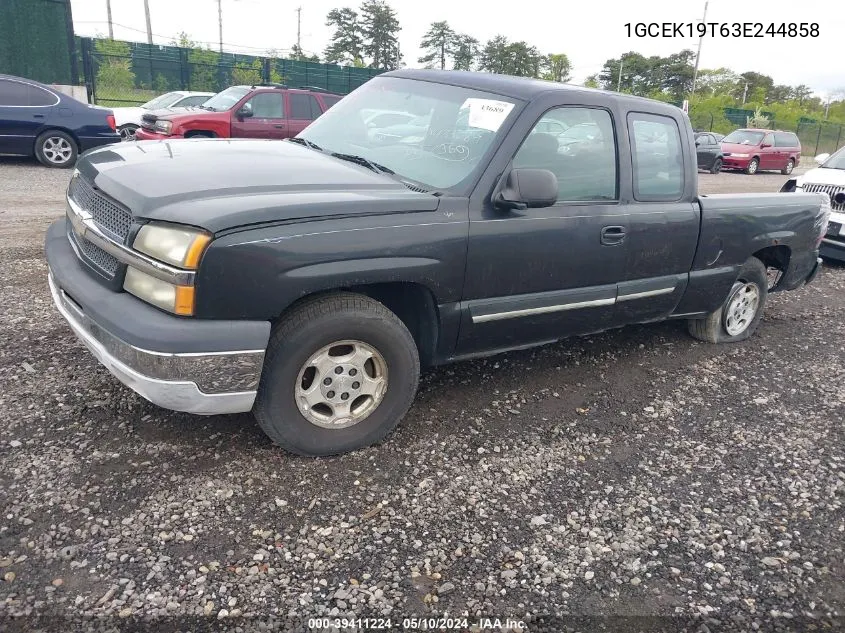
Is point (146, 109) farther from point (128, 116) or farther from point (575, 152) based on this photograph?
point (575, 152)

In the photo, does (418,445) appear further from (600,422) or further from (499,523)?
(600,422)

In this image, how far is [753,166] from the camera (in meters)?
22.7

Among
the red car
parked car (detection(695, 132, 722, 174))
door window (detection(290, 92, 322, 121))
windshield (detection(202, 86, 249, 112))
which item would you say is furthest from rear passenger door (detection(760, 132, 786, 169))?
windshield (detection(202, 86, 249, 112))

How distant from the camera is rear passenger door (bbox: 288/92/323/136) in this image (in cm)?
1255

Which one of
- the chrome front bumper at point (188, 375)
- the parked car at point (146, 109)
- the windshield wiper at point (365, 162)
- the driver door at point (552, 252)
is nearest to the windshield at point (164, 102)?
the parked car at point (146, 109)

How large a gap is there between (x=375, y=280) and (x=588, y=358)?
226cm

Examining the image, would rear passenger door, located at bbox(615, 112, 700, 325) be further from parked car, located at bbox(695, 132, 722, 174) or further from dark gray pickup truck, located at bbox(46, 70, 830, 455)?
parked car, located at bbox(695, 132, 722, 174)

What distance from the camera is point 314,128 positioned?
14.1 feet

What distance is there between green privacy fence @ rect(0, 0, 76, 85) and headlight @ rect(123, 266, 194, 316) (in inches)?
726

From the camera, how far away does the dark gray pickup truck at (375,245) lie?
2.67 meters

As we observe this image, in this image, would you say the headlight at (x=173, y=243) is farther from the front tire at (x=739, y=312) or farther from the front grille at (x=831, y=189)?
the front grille at (x=831, y=189)

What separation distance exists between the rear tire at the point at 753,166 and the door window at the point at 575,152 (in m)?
21.4

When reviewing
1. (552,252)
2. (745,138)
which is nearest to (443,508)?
(552,252)

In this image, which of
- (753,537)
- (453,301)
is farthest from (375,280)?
(753,537)
